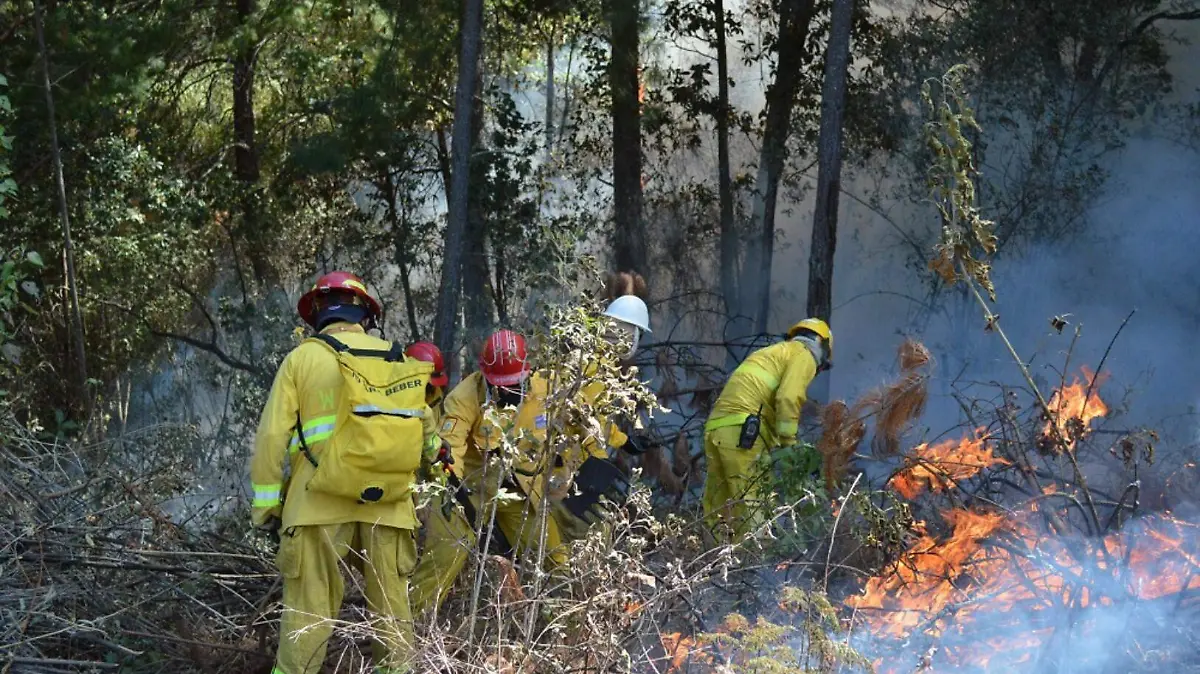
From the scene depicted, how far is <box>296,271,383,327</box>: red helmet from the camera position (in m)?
5.63

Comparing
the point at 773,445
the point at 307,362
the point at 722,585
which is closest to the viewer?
the point at 307,362

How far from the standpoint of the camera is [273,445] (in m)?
5.29

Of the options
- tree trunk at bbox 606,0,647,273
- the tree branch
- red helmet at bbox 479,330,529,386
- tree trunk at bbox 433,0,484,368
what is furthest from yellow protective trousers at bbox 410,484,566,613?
tree trunk at bbox 606,0,647,273

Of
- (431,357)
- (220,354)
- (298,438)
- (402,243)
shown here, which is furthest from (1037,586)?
(402,243)

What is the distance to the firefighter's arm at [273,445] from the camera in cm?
529

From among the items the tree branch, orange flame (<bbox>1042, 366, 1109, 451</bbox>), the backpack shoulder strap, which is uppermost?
the backpack shoulder strap

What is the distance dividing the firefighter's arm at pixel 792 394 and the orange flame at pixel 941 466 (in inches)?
29.6

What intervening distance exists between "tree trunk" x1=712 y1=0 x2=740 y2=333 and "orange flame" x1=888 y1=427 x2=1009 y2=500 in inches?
337

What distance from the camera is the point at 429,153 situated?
628 inches

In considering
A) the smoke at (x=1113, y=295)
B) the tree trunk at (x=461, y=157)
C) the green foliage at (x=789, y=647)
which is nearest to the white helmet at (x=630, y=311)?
the green foliage at (x=789, y=647)

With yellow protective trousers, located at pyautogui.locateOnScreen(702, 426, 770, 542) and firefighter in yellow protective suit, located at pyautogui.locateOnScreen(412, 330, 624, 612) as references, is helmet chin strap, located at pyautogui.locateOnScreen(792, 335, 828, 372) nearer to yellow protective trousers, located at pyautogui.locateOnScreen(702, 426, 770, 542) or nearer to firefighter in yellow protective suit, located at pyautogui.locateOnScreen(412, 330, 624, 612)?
yellow protective trousers, located at pyautogui.locateOnScreen(702, 426, 770, 542)

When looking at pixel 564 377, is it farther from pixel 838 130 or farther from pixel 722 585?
pixel 838 130

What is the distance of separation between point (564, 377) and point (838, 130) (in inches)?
316

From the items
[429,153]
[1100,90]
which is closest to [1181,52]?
[1100,90]
